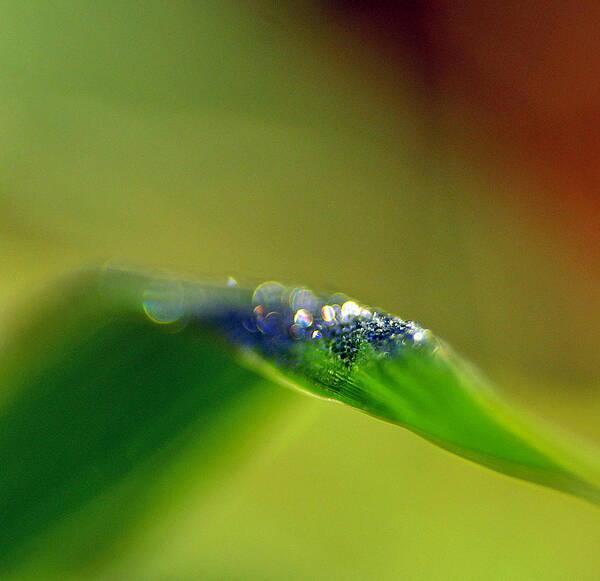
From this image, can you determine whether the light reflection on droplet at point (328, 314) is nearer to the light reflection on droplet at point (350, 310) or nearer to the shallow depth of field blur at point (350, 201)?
the light reflection on droplet at point (350, 310)

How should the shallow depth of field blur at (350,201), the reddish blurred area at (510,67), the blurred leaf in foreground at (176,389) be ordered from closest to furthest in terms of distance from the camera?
the blurred leaf in foreground at (176,389), the shallow depth of field blur at (350,201), the reddish blurred area at (510,67)

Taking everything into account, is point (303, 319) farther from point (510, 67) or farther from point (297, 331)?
point (510, 67)

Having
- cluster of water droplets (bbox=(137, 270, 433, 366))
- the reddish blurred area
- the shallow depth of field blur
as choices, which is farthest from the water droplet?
the reddish blurred area

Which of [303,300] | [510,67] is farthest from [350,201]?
[303,300]

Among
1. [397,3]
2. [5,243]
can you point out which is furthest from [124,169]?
[397,3]

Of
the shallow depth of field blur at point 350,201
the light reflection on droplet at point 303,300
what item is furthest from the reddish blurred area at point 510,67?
the light reflection on droplet at point 303,300

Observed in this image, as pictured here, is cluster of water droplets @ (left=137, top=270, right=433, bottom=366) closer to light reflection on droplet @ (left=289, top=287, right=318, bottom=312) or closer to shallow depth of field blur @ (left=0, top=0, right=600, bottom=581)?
light reflection on droplet @ (left=289, top=287, right=318, bottom=312)

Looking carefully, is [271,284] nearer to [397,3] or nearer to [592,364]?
[592,364]
